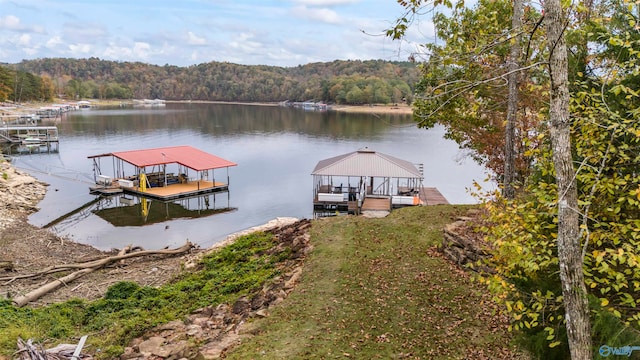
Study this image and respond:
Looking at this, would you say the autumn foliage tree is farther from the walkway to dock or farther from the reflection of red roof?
the reflection of red roof

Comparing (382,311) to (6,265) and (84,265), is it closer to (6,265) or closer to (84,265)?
(84,265)

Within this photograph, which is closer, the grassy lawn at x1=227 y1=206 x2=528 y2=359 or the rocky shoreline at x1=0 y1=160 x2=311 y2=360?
the grassy lawn at x1=227 y1=206 x2=528 y2=359

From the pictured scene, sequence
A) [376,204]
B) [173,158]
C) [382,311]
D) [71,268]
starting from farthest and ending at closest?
[173,158] < [376,204] < [71,268] < [382,311]

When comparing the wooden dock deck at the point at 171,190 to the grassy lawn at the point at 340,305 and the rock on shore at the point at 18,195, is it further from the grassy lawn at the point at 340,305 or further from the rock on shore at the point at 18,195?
the grassy lawn at the point at 340,305

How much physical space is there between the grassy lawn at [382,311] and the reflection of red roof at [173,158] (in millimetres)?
22347

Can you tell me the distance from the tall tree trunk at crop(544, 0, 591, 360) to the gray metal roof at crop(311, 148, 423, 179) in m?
21.0

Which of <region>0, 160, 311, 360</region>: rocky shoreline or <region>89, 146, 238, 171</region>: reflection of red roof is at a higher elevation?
<region>89, 146, 238, 171</region>: reflection of red roof

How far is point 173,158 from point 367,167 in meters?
16.2

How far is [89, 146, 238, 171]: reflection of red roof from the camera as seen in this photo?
33094 mm

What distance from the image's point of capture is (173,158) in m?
34.1

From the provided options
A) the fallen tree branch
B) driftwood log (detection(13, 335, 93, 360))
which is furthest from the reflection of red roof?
driftwood log (detection(13, 335, 93, 360))

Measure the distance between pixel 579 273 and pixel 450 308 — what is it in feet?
17.9

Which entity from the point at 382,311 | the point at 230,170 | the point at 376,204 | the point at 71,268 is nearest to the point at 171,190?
the point at 230,170

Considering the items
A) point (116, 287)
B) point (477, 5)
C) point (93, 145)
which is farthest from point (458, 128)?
point (93, 145)
